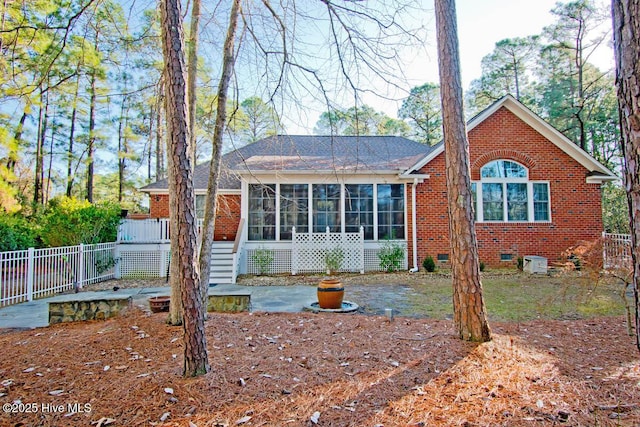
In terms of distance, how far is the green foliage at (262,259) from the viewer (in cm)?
1168

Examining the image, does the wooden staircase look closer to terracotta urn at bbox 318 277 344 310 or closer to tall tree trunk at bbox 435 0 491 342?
terracotta urn at bbox 318 277 344 310

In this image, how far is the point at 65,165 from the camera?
23031 mm

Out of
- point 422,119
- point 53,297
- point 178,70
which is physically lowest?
point 53,297

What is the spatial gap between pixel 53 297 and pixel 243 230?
210 inches

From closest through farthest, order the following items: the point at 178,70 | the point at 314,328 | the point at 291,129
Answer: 1. the point at 178,70
2. the point at 314,328
3. the point at 291,129

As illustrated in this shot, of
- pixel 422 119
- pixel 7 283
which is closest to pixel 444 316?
pixel 7 283

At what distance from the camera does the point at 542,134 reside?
12.0 metres

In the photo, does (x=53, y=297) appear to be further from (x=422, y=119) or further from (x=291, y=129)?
(x=422, y=119)

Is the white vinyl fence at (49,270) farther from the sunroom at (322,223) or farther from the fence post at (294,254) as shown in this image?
the fence post at (294,254)

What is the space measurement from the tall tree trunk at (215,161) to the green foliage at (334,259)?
6534 mm

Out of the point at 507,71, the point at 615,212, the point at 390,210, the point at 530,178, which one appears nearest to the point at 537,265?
the point at 530,178

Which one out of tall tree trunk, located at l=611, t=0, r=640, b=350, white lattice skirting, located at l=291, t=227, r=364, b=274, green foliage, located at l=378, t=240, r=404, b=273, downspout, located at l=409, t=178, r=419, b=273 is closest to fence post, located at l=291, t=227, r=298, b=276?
white lattice skirting, located at l=291, t=227, r=364, b=274

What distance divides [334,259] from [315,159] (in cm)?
407

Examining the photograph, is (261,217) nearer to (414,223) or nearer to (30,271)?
(414,223)
